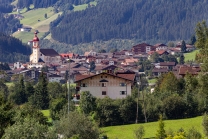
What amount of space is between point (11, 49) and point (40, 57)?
40.6m

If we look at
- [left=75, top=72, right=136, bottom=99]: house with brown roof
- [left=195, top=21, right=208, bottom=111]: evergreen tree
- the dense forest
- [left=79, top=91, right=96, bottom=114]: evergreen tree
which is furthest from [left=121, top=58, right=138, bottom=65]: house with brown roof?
[left=195, top=21, right=208, bottom=111]: evergreen tree

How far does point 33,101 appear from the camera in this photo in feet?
209

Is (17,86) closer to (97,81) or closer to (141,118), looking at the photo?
(97,81)

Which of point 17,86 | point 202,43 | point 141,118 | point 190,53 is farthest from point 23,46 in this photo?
point 202,43

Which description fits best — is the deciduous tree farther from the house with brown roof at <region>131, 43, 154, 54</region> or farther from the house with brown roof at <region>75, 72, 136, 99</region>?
the house with brown roof at <region>131, 43, 154, 54</region>

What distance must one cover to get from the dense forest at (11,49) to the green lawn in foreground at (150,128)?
135170 mm

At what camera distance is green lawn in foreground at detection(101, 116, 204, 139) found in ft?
137

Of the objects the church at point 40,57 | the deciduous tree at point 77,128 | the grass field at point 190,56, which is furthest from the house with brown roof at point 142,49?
the deciduous tree at point 77,128

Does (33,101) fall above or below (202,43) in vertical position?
below

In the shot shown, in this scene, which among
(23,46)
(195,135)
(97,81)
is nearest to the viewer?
(195,135)

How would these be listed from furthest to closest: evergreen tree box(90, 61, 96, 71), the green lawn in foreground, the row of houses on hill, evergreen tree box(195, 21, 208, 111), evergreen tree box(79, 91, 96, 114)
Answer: evergreen tree box(90, 61, 96, 71) < the row of houses on hill < evergreen tree box(79, 91, 96, 114) < the green lawn in foreground < evergreen tree box(195, 21, 208, 111)

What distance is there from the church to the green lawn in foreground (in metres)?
97.5

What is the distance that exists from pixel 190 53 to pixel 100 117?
85.2 metres

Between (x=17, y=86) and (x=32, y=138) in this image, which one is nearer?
(x=32, y=138)
